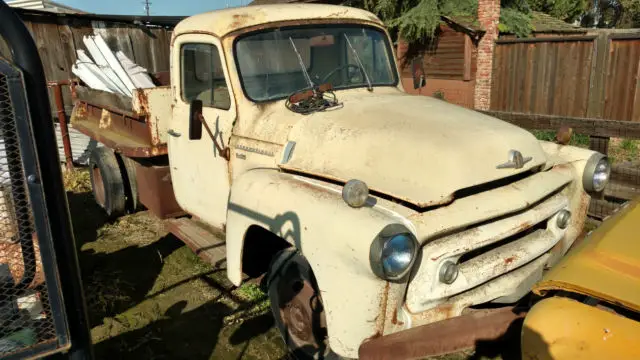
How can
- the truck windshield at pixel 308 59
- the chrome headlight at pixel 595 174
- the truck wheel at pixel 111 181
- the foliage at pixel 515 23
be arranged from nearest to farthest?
the chrome headlight at pixel 595 174, the truck windshield at pixel 308 59, the truck wheel at pixel 111 181, the foliage at pixel 515 23

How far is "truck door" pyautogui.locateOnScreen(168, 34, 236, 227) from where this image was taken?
3674 mm

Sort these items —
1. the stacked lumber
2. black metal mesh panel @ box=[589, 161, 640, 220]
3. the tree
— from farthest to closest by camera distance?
1. the tree
2. the stacked lumber
3. black metal mesh panel @ box=[589, 161, 640, 220]

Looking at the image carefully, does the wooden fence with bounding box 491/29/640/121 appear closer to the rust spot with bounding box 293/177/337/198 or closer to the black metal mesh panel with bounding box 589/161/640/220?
the black metal mesh panel with bounding box 589/161/640/220

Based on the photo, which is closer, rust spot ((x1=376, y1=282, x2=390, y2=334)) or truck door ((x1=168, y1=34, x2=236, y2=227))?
rust spot ((x1=376, y1=282, x2=390, y2=334))

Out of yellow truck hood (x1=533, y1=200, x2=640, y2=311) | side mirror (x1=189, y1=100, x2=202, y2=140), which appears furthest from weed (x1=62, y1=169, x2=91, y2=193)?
yellow truck hood (x1=533, y1=200, x2=640, y2=311)

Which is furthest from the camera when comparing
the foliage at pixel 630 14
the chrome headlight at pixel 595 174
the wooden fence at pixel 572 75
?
the foliage at pixel 630 14

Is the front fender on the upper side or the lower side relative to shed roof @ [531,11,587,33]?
lower

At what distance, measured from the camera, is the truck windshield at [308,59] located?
3.55 meters

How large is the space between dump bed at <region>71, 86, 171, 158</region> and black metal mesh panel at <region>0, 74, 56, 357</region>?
2355 mm

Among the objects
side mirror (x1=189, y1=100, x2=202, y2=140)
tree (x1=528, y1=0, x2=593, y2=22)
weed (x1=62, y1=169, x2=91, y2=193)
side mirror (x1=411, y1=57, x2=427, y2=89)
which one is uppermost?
tree (x1=528, y1=0, x2=593, y2=22)

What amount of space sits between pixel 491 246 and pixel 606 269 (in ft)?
2.32

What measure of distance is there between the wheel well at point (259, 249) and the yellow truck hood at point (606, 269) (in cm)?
165

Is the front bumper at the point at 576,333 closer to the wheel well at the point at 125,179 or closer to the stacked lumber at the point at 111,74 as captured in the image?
the wheel well at the point at 125,179

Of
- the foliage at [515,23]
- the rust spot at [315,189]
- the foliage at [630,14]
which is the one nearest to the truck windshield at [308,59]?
the rust spot at [315,189]
